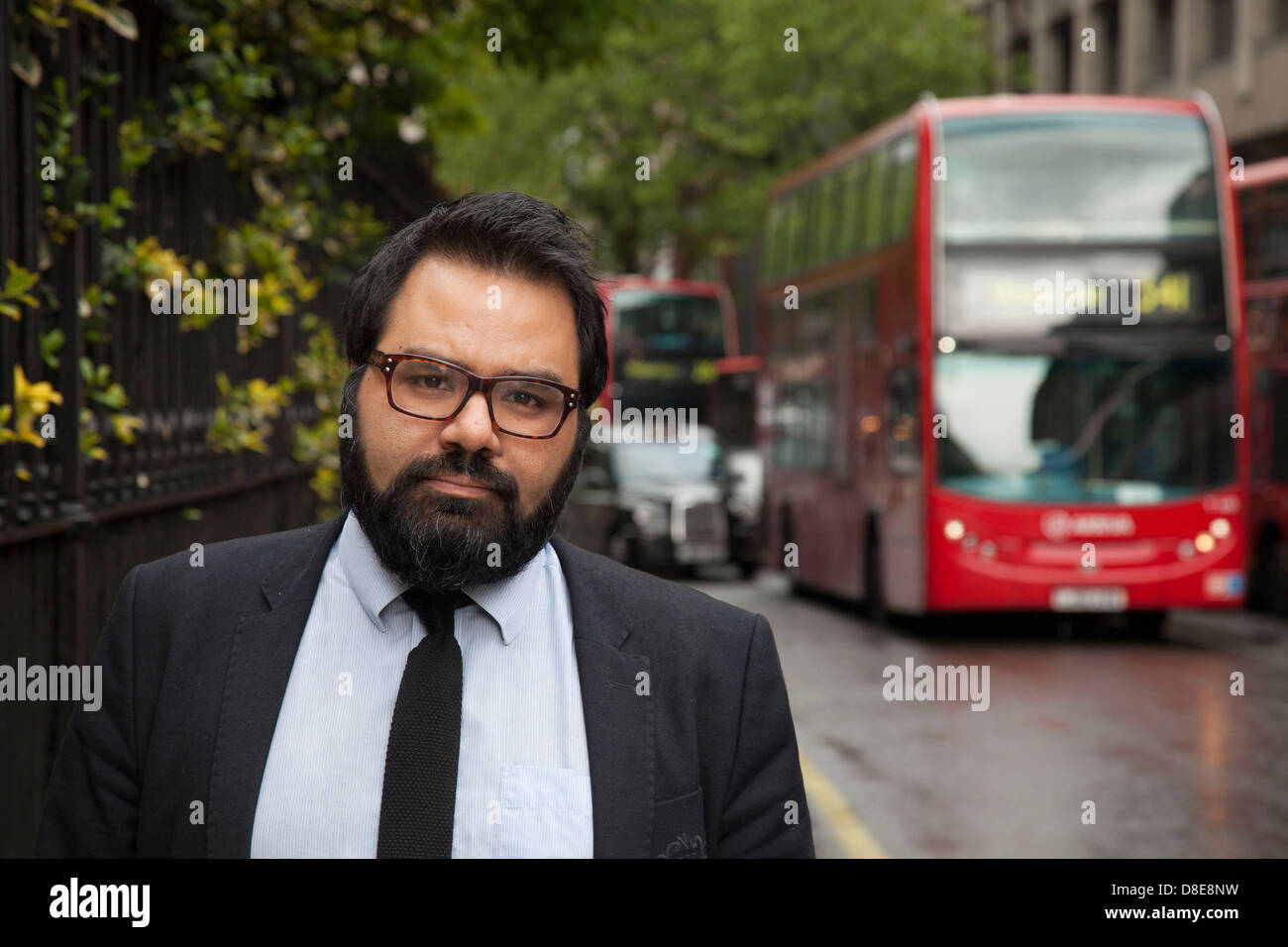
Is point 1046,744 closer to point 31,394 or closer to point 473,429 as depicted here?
point 31,394

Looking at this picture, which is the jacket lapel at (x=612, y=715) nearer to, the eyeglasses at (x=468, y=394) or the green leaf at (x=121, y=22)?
the eyeglasses at (x=468, y=394)

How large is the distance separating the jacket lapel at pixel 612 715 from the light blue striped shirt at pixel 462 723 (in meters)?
0.02

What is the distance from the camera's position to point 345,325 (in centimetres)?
270

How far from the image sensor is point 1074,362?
15.2 meters

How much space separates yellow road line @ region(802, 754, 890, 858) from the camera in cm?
741

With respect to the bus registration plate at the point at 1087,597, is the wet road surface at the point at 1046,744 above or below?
below

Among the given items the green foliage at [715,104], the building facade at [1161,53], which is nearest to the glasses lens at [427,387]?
the building facade at [1161,53]

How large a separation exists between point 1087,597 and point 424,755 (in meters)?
13.3

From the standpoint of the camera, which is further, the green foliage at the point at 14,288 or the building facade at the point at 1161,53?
the building facade at the point at 1161,53

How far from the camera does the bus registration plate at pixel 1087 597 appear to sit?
15141 millimetres

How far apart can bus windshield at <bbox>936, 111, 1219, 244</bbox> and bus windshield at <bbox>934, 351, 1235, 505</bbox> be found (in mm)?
957

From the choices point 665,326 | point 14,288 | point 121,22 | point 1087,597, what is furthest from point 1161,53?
point 14,288
